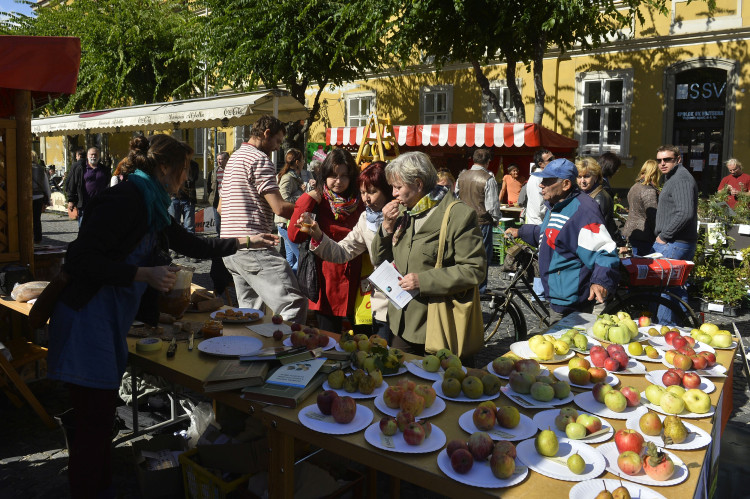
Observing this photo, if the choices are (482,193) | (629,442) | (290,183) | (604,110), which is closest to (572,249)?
(629,442)

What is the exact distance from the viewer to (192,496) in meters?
2.86

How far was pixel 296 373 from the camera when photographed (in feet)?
8.10

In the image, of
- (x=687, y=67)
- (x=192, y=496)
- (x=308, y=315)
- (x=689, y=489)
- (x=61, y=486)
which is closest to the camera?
(x=689, y=489)

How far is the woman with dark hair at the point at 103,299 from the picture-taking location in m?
2.46

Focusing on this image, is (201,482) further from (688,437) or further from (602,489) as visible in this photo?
(688,437)

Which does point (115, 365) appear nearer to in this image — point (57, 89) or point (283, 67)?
point (57, 89)

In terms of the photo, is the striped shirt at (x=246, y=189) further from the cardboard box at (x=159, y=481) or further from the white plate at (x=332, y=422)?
the white plate at (x=332, y=422)

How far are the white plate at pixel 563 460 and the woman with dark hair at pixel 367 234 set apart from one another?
1829 mm

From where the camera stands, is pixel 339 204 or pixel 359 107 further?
pixel 359 107

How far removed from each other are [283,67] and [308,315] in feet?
44.0

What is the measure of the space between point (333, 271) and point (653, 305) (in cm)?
258

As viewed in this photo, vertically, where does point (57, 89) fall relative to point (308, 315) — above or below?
above

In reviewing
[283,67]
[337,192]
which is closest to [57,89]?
[337,192]

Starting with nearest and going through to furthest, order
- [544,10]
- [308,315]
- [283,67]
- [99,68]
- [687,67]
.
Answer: [308,315]
[544,10]
[687,67]
[283,67]
[99,68]
